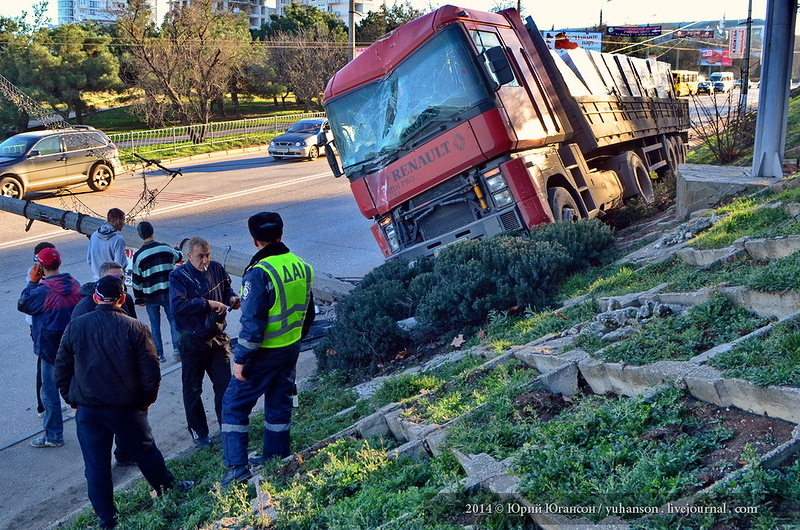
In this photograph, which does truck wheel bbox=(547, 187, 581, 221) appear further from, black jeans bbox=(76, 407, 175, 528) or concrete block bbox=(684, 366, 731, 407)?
black jeans bbox=(76, 407, 175, 528)

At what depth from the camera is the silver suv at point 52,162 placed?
17.3 metres

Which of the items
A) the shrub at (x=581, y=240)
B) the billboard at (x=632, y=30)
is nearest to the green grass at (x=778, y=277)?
the shrub at (x=581, y=240)

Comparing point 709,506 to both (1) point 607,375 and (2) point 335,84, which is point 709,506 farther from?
(2) point 335,84

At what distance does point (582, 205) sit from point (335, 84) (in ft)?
11.7

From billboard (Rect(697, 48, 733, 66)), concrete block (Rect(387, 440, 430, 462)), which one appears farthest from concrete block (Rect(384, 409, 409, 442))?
billboard (Rect(697, 48, 733, 66))

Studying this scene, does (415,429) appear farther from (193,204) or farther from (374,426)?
(193,204)

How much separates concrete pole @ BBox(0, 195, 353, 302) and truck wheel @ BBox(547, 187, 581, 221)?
2686mm

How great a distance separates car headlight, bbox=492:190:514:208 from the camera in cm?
827

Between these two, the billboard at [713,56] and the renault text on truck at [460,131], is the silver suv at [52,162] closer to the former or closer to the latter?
the renault text on truck at [460,131]

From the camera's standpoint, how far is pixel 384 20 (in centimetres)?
4538

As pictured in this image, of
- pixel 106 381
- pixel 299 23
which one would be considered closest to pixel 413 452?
pixel 106 381

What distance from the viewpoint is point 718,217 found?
7.50 metres

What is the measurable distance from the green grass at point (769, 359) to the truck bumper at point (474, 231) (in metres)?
4.49

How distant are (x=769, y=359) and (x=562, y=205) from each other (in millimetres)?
5363
